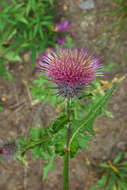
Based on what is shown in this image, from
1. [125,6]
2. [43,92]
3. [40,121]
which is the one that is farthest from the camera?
[40,121]

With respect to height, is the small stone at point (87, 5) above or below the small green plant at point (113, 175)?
above

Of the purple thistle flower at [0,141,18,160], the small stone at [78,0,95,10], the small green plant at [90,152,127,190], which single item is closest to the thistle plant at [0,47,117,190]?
the purple thistle flower at [0,141,18,160]

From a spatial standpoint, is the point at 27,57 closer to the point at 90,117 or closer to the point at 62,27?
the point at 62,27

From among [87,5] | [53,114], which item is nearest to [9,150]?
[53,114]

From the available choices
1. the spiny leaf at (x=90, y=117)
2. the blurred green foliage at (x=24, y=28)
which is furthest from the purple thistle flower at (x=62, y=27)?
the spiny leaf at (x=90, y=117)

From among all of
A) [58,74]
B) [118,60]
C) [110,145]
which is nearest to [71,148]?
[58,74]

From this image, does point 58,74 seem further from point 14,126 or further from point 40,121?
point 14,126

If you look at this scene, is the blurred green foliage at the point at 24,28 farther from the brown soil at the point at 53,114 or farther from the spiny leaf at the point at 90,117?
the spiny leaf at the point at 90,117
